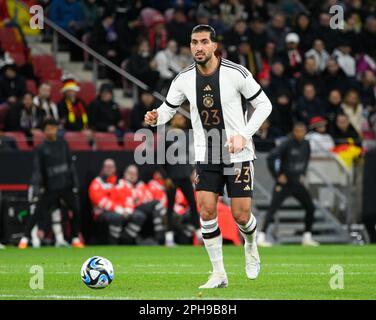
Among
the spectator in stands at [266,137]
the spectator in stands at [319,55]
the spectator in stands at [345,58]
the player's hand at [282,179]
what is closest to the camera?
the player's hand at [282,179]

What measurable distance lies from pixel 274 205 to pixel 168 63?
5141mm

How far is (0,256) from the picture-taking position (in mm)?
17484

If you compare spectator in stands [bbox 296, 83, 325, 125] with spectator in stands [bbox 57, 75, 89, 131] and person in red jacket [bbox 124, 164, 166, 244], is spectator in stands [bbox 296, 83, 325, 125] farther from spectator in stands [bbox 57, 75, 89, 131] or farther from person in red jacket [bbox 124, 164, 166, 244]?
spectator in stands [bbox 57, 75, 89, 131]

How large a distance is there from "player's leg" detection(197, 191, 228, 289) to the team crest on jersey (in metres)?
0.90

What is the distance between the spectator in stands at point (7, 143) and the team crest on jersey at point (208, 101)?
10.7m

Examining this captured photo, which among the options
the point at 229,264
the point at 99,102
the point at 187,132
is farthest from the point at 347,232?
the point at 229,264

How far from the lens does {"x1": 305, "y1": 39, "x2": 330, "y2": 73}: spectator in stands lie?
26.5 meters

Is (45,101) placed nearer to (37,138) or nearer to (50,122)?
(37,138)

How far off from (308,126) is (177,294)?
14270 mm

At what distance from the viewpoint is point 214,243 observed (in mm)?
11703

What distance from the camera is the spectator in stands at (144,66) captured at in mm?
24938

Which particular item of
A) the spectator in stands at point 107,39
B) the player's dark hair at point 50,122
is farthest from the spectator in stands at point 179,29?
the player's dark hair at point 50,122

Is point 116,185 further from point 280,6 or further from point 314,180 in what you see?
point 280,6

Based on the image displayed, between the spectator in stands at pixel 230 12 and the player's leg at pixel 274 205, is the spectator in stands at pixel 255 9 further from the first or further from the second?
the player's leg at pixel 274 205
